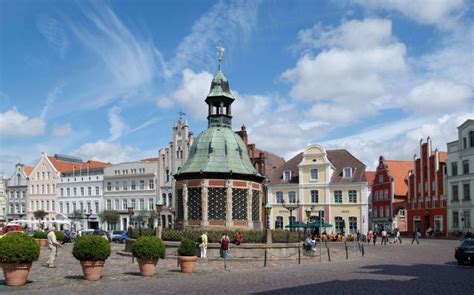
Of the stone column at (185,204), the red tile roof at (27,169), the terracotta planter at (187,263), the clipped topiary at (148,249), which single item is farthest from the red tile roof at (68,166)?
the clipped topiary at (148,249)

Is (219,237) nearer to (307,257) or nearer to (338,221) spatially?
(307,257)

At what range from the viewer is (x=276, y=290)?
52.2 feet

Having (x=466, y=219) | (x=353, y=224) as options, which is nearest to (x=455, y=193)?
(x=466, y=219)

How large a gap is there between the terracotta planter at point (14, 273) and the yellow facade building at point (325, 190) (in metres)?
51.3

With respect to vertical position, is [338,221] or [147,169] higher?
[147,169]

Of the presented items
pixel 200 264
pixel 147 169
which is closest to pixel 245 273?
pixel 200 264

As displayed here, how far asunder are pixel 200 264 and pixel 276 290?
10.5 m

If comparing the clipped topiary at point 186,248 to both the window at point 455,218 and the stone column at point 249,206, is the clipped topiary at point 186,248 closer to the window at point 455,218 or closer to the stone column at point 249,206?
the stone column at point 249,206

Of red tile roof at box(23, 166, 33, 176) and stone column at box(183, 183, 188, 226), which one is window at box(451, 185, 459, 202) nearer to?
stone column at box(183, 183, 188, 226)

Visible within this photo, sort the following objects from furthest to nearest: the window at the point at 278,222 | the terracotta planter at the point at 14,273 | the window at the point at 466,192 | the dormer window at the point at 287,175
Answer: the dormer window at the point at 287,175 → the window at the point at 278,222 → the window at the point at 466,192 → the terracotta planter at the point at 14,273

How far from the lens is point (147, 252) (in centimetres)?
1930

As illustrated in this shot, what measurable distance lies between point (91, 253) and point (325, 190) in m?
53.3

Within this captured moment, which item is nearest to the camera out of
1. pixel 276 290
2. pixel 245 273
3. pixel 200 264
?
pixel 276 290

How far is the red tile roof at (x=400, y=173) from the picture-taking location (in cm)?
7212
